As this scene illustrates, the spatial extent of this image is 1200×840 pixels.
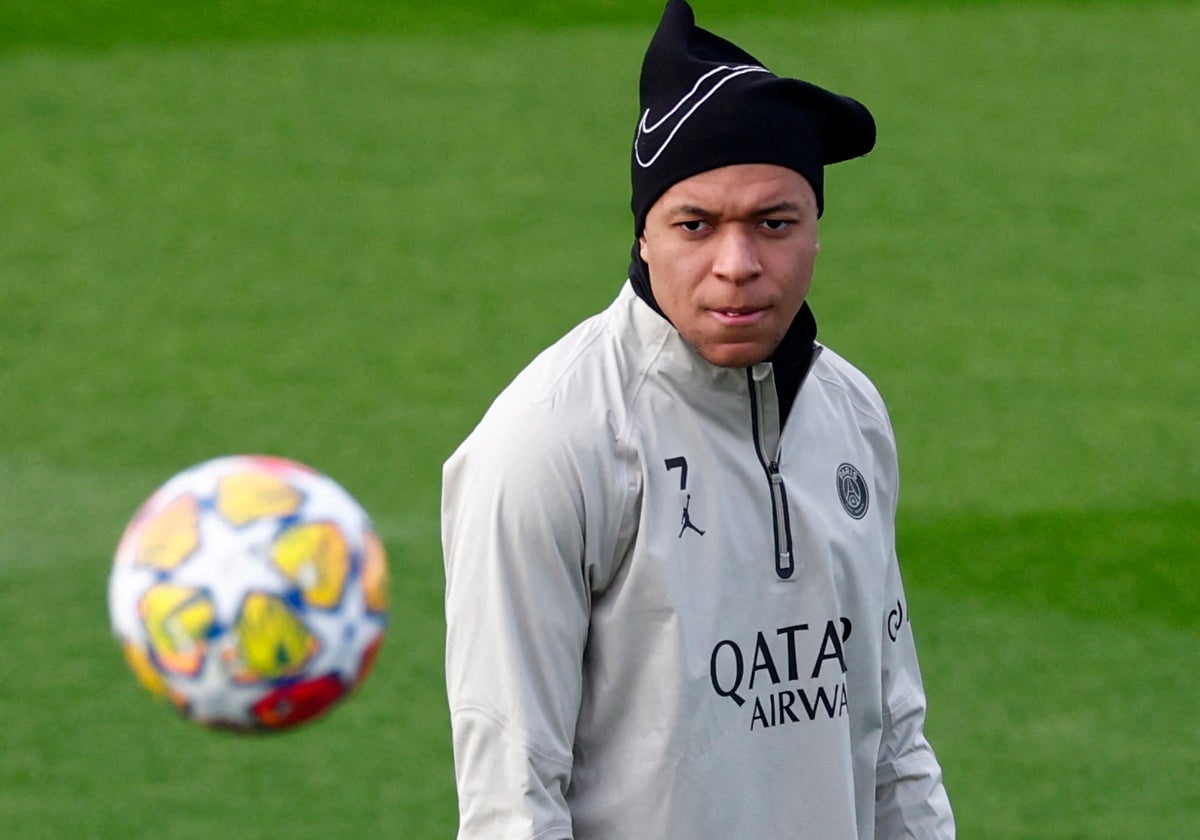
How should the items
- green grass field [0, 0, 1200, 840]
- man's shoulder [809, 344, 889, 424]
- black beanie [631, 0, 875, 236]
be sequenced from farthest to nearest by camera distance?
green grass field [0, 0, 1200, 840], man's shoulder [809, 344, 889, 424], black beanie [631, 0, 875, 236]

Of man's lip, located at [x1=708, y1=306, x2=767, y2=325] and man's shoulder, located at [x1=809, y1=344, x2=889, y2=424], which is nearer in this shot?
man's lip, located at [x1=708, y1=306, x2=767, y2=325]

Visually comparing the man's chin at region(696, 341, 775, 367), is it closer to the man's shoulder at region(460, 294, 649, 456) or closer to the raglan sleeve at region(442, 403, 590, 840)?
the man's shoulder at region(460, 294, 649, 456)

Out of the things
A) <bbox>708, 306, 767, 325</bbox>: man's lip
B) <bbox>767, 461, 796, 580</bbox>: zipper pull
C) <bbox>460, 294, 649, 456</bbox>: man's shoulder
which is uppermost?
<bbox>708, 306, 767, 325</bbox>: man's lip

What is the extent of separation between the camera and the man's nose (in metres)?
2.64

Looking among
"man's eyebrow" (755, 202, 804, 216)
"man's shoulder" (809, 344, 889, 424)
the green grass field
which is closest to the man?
"man's eyebrow" (755, 202, 804, 216)

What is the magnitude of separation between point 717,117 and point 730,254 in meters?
0.17

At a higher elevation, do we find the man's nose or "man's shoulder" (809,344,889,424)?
the man's nose

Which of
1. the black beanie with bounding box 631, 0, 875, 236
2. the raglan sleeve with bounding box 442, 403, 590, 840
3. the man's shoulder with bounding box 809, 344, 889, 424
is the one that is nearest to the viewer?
the raglan sleeve with bounding box 442, 403, 590, 840

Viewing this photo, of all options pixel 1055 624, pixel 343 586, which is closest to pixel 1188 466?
pixel 1055 624

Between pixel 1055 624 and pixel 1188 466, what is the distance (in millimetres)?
1555

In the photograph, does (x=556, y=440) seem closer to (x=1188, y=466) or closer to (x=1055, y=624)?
(x=1055, y=624)

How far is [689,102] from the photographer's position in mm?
2682

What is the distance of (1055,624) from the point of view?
7.03m

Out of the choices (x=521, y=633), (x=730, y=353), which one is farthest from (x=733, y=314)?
(x=521, y=633)
